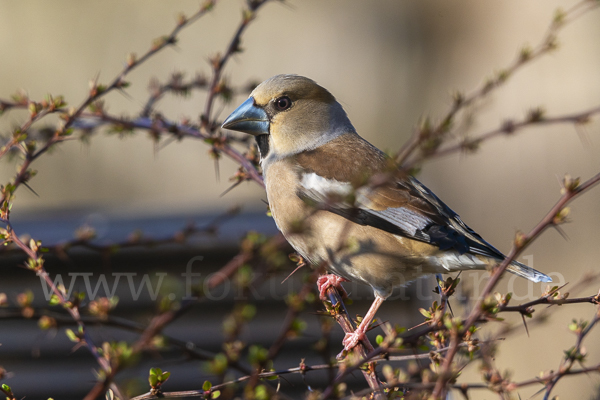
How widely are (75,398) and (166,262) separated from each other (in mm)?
1184

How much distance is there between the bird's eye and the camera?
3.35 metres

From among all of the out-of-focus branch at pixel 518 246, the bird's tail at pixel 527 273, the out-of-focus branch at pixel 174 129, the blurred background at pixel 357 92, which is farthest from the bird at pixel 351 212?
the blurred background at pixel 357 92

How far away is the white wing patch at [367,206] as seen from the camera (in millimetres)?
2883

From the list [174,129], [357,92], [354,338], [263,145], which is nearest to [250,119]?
[263,145]

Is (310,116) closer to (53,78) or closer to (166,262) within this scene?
(166,262)

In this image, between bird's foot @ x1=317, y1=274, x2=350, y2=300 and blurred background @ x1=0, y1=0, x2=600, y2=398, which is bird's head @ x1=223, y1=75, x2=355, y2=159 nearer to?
bird's foot @ x1=317, y1=274, x2=350, y2=300

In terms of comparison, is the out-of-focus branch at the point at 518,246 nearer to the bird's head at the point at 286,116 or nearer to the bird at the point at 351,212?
the bird at the point at 351,212

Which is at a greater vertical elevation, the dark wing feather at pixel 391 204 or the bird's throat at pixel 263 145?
the bird's throat at pixel 263 145

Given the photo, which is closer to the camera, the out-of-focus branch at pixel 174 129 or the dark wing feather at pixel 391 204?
the out-of-focus branch at pixel 174 129

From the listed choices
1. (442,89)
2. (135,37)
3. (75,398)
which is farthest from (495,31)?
(75,398)

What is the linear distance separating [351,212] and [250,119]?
0.89 metres

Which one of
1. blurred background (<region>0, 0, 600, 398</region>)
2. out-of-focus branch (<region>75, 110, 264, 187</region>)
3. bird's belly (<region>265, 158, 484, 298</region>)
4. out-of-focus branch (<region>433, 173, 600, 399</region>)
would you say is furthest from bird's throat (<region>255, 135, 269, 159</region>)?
out-of-focus branch (<region>433, 173, 600, 399</region>)

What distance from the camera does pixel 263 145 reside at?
3395 mm

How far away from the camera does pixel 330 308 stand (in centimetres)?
230
